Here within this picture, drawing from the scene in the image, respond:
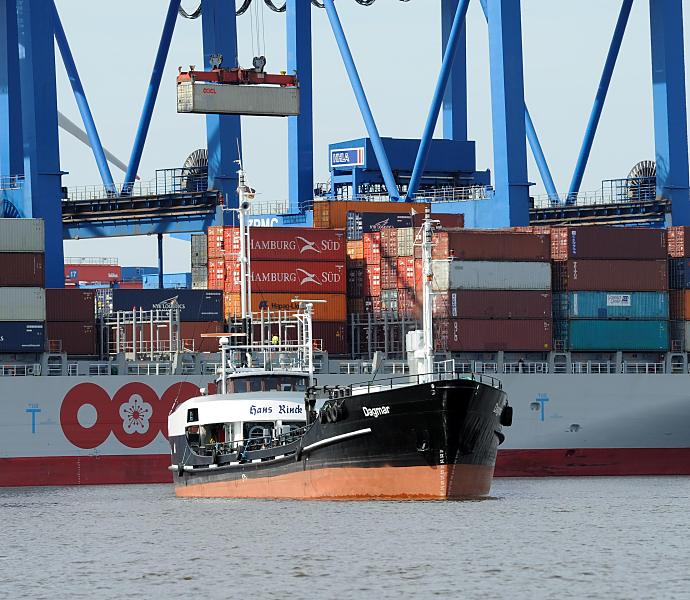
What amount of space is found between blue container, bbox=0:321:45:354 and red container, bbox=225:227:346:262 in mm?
7246

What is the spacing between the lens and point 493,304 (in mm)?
54344

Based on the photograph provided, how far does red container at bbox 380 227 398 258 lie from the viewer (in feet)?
183

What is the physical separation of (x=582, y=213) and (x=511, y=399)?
13.9m

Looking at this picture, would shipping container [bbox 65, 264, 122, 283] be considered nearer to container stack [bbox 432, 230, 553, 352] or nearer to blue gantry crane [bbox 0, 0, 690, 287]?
blue gantry crane [bbox 0, 0, 690, 287]

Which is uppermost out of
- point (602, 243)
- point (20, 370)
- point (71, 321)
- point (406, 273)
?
point (602, 243)

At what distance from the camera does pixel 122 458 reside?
53.4 meters

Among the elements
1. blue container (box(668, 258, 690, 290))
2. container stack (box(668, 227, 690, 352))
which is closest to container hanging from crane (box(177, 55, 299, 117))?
container stack (box(668, 227, 690, 352))

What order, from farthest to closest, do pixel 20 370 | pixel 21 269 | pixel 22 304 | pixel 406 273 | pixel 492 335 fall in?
pixel 406 273
pixel 492 335
pixel 20 370
pixel 21 269
pixel 22 304

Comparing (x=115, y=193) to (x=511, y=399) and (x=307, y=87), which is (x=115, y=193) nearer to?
(x=307, y=87)

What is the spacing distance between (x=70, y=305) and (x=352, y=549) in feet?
78.6

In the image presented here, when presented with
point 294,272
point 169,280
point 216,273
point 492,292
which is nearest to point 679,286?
point 492,292

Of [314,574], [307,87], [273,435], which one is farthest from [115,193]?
[314,574]

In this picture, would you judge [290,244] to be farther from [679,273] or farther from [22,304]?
[679,273]

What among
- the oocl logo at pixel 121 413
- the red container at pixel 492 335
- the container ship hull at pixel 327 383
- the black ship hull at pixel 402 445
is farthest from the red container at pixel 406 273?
the black ship hull at pixel 402 445
